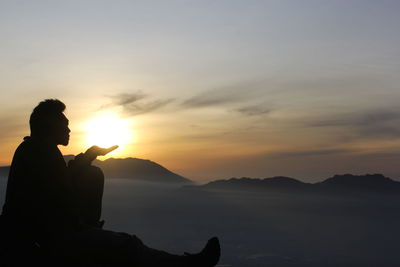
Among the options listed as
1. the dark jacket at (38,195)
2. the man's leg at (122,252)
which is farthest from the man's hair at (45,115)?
the man's leg at (122,252)

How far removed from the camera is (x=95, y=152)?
8953 mm

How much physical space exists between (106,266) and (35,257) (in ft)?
3.77

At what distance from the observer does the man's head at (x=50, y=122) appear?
25.0 feet

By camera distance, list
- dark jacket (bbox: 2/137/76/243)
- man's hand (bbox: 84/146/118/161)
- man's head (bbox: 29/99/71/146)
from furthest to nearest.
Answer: man's hand (bbox: 84/146/118/161) < man's head (bbox: 29/99/71/146) < dark jacket (bbox: 2/137/76/243)

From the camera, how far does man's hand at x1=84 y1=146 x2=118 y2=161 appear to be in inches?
349

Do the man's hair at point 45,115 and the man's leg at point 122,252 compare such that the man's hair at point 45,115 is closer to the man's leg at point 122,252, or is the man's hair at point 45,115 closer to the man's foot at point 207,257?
the man's leg at point 122,252

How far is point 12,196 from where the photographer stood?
283 inches

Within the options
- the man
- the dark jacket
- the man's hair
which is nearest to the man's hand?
the man's hair

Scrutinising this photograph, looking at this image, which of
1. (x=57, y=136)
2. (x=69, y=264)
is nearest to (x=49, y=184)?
(x=57, y=136)

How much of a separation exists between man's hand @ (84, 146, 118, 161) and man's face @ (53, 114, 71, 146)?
100 cm

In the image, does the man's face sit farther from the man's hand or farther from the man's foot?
the man's foot

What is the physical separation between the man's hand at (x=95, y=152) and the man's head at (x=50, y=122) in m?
1.02

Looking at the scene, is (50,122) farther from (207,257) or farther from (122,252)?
(207,257)

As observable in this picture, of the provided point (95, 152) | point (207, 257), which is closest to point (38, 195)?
point (95, 152)
